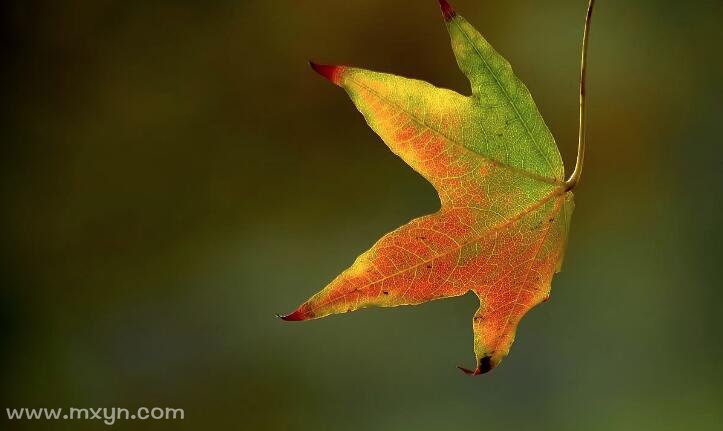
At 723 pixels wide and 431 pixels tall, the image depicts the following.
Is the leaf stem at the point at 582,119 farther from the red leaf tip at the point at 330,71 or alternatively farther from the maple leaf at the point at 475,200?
the red leaf tip at the point at 330,71

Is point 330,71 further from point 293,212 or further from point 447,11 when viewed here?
point 293,212

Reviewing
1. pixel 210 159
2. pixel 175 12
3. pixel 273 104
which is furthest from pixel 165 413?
pixel 175 12

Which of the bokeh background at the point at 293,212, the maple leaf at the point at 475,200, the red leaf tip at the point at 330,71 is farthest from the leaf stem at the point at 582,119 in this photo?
the bokeh background at the point at 293,212

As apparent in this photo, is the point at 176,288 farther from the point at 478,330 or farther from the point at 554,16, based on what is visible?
the point at 478,330

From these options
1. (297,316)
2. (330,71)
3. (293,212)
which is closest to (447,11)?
(330,71)

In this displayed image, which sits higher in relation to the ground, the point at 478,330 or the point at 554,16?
the point at 554,16
